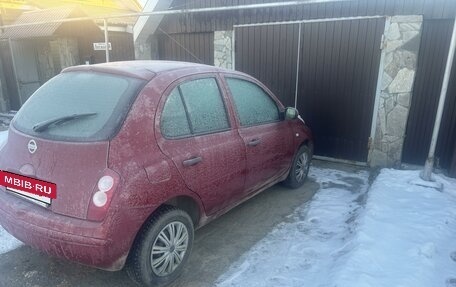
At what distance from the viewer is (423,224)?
3.47m

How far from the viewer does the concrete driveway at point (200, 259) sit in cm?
297

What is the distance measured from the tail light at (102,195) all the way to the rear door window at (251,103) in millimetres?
1662

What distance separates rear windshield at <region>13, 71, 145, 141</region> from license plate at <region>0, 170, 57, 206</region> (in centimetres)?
35

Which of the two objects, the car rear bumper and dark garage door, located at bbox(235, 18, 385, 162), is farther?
dark garage door, located at bbox(235, 18, 385, 162)

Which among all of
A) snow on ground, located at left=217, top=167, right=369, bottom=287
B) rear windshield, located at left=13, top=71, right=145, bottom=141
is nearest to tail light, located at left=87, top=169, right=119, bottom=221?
rear windshield, located at left=13, top=71, right=145, bottom=141

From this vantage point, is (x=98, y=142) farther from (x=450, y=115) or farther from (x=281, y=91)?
(x=450, y=115)

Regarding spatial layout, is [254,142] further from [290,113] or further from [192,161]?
[192,161]

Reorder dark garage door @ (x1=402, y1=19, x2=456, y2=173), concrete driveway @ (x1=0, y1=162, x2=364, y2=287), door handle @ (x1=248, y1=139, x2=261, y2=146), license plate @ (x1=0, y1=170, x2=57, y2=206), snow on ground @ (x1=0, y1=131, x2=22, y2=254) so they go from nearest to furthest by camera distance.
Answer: license plate @ (x1=0, y1=170, x2=57, y2=206)
concrete driveway @ (x1=0, y1=162, x2=364, y2=287)
snow on ground @ (x1=0, y1=131, x2=22, y2=254)
door handle @ (x1=248, y1=139, x2=261, y2=146)
dark garage door @ (x1=402, y1=19, x2=456, y2=173)

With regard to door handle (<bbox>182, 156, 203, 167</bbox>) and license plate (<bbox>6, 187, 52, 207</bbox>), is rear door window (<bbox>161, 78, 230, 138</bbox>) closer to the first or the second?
door handle (<bbox>182, 156, 203, 167</bbox>)

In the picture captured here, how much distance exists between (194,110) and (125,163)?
2.97 feet

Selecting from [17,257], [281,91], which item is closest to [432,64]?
[281,91]

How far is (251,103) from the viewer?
3.96 metres

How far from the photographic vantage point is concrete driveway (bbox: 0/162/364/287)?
2969 mm

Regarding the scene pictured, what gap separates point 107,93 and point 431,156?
13.4 feet
